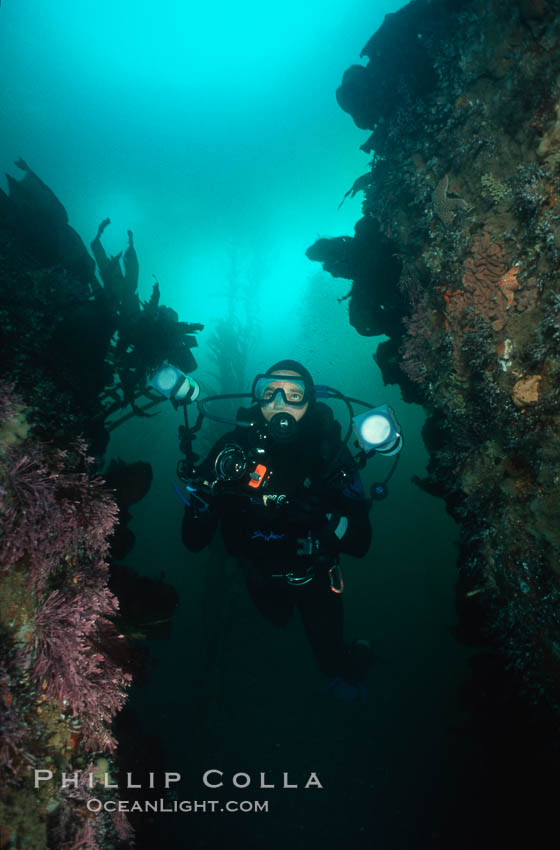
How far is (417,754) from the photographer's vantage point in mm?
7023

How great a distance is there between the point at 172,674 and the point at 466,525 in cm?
941

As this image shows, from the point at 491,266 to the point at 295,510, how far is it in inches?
122

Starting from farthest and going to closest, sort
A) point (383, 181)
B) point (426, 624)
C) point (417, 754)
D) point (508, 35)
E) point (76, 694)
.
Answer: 1. point (426, 624)
2. point (417, 754)
3. point (383, 181)
4. point (508, 35)
5. point (76, 694)

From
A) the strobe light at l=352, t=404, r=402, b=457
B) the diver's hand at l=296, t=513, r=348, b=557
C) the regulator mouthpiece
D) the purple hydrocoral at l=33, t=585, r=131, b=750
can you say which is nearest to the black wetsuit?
the diver's hand at l=296, t=513, r=348, b=557

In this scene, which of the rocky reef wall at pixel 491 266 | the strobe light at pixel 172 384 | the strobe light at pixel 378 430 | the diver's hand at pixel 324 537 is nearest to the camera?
the rocky reef wall at pixel 491 266

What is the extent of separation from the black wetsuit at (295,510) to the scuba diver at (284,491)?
12 millimetres

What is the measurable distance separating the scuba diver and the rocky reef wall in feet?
4.11

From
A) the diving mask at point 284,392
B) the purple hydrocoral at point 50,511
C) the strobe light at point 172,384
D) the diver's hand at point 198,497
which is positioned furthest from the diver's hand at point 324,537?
the purple hydrocoral at point 50,511

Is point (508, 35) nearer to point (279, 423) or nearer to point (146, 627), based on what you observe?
point (279, 423)

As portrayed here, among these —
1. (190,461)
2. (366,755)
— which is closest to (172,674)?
(366,755)

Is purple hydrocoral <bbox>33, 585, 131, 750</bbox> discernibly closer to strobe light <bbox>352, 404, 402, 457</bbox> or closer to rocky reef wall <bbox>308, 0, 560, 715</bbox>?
strobe light <bbox>352, 404, 402, 457</bbox>

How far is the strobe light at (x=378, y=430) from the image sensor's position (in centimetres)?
336

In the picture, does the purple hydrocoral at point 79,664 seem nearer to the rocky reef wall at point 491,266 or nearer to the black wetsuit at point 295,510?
the black wetsuit at point 295,510

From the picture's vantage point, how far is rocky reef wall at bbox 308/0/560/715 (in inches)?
97.6
